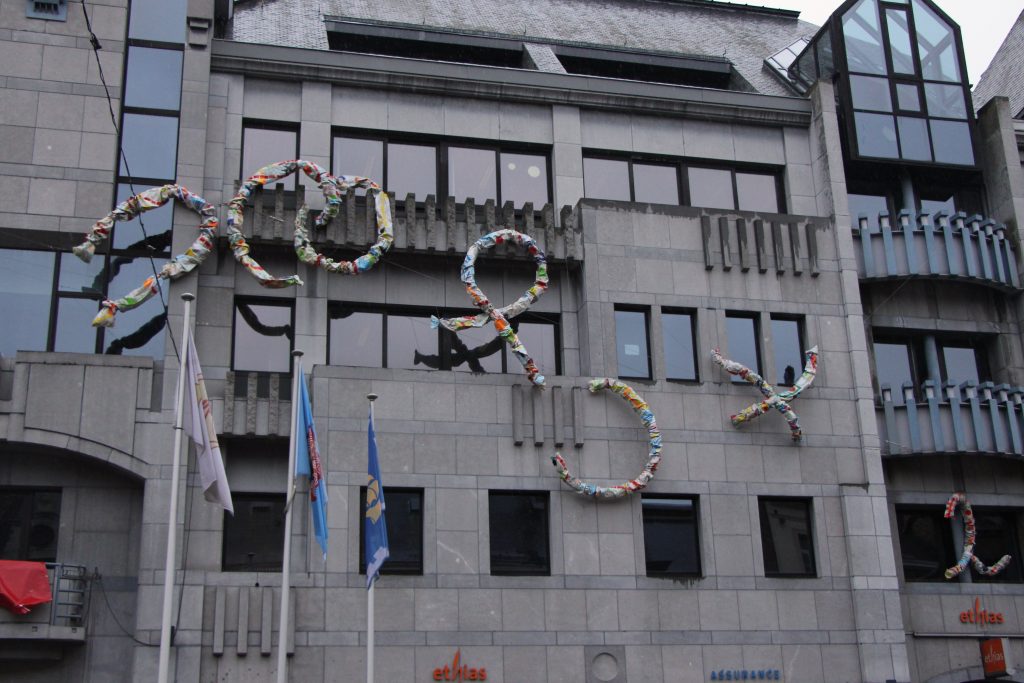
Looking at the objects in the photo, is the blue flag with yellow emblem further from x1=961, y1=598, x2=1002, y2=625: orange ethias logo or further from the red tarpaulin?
x1=961, y1=598, x2=1002, y2=625: orange ethias logo

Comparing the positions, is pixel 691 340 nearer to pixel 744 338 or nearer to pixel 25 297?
pixel 744 338

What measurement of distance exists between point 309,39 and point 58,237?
408 inches

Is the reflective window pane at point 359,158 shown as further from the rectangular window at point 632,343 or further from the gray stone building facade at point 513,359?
the rectangular window at point 632,343

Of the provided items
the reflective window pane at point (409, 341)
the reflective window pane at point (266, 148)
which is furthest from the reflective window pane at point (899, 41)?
the reflective window pane at point (266, 148)

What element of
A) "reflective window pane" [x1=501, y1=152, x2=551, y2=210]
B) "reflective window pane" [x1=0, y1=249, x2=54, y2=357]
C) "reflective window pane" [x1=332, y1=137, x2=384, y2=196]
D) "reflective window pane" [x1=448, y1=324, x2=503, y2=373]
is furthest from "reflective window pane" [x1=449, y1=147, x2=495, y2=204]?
"reflective window pane" [x1=0, y1=249, x2=54, y2=357]

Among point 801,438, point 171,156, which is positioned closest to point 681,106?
point 801,438

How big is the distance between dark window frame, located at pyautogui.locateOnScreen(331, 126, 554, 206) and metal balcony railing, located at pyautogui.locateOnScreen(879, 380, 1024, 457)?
36.4 feet

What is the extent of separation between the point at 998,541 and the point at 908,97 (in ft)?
43.8

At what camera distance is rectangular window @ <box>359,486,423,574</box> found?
97.1 feet

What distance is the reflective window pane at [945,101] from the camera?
1505 inches

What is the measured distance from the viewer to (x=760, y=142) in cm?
3691

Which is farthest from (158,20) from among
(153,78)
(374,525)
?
(374,525)

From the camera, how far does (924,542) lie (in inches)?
1358

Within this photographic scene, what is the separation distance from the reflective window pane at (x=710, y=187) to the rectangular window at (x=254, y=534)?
14.7 m
